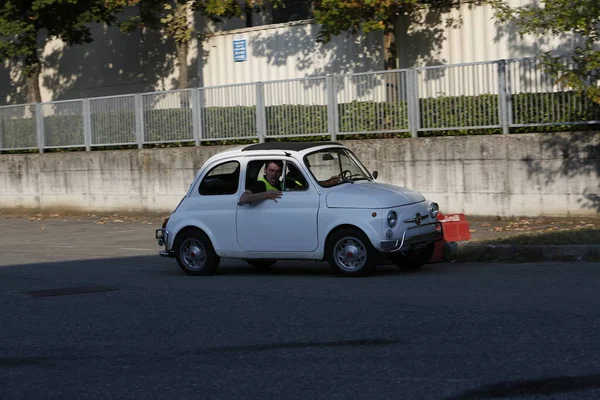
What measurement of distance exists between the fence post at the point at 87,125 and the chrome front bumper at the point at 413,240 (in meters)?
14.2

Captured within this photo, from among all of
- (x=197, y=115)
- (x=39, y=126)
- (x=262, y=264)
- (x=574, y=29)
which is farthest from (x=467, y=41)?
(x=262, y=264)

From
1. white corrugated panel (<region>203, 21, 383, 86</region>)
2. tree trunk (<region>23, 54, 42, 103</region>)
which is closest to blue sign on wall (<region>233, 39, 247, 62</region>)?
white corrugated panel (<region>203, 21, 383, 86</region>)

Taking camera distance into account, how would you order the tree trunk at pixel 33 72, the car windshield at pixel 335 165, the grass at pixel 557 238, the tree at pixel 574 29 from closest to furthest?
the car windshield at pixel 335 165 < the grass at pixel 557 238 < the tree at pixel 574 29 < the tree trunk at pixel 33 72

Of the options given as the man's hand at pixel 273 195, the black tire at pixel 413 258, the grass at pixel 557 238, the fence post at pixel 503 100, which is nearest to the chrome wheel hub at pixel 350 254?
the black tire at pixel 413 258

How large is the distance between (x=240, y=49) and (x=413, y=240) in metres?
15.5

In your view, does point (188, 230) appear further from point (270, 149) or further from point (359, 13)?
point (359, 13)

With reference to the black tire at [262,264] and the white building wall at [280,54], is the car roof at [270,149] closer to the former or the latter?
the black tire at [262,264]

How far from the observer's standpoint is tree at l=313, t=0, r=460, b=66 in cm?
2155

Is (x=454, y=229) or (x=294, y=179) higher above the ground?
(x=294, y=179)

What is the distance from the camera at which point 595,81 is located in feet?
54.9

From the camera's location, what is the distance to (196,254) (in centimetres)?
1325

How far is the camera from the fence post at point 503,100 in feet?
59.3

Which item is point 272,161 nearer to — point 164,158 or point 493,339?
point 493,339

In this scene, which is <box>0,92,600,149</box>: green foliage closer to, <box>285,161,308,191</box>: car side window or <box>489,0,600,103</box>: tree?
<box>489,0,600,103</box>: tree
